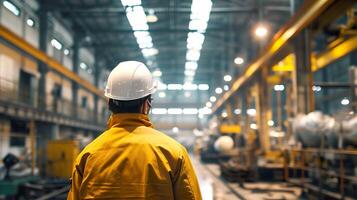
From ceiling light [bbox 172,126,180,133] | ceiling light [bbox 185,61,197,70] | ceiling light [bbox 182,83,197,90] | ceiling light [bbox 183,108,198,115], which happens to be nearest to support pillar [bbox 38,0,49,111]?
ceiling light [bbox 185,61,197,70]

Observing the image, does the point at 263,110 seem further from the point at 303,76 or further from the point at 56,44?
the point at 56,44

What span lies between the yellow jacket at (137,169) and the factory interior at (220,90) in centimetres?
56

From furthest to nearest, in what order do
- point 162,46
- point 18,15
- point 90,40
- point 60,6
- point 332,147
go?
point 90,40 → point 162,46 → point 60,6 → point 18,15 → point 332,147

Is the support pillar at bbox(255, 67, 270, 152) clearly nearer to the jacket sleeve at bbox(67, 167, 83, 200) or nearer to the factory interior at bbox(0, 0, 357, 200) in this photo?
the factory interior at bbox(0, 0, 357, 200)

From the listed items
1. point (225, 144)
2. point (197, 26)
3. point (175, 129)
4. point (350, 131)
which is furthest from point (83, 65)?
point (350, 131)

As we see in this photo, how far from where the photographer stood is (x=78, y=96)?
25094mm

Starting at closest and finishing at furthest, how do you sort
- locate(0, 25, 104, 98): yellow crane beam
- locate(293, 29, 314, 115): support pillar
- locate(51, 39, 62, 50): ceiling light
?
locate(293, 29, 314, 115): support pillar, locate(0, 25, 104, 98): yellow crane beam, locate(51, 39, 62, 50): ceiling light

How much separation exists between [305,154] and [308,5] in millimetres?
3605

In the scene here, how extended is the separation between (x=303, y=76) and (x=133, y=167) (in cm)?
955

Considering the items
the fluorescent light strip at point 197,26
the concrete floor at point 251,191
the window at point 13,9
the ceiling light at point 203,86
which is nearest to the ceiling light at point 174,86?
the ceiling light at point 203,86

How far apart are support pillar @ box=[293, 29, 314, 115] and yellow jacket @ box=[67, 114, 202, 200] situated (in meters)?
8.87

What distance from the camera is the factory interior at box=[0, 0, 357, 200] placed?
30.0 ft

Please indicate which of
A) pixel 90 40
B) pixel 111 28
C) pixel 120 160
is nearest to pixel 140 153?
pixel 120 160

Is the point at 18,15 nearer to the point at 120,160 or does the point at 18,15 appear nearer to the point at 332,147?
the point at 332,147
